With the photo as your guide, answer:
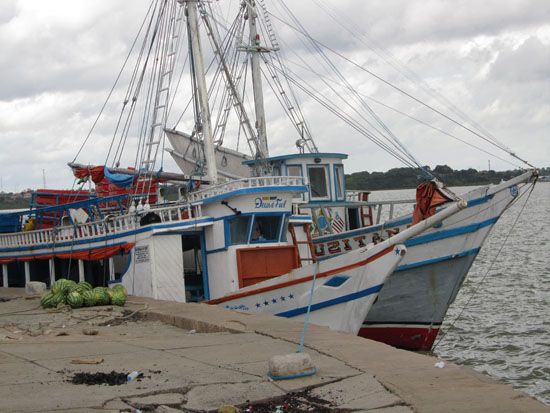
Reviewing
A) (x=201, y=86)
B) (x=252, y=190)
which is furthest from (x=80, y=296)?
(x=201, y=86)

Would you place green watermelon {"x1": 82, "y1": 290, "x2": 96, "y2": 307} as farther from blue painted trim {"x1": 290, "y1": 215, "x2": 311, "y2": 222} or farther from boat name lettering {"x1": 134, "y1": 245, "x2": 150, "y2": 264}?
blue painted trim {"x1": 290, "y1": 215, "x2": 311, "y2": 222}

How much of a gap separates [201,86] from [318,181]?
5.68 meters

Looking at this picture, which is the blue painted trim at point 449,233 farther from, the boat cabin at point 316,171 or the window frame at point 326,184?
the window frame at point 326,184

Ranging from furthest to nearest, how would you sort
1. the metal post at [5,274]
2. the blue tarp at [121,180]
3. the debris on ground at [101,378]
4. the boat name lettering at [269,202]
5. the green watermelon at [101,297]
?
the metal post at [5,274] → the blue tarp at [121,180] → the boat name lettering at [269,202] → the green watermelon at [101,297] → the debris on ground at [101,378]

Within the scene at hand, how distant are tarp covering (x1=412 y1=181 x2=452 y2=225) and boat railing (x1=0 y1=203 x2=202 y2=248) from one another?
5143 millimetres

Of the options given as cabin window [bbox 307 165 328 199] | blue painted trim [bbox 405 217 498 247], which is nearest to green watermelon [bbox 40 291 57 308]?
blue painted trim [bbox 405 217 498 247]

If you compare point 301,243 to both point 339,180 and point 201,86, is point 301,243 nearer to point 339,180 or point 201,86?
point 201,86

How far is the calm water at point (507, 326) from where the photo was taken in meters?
17.5

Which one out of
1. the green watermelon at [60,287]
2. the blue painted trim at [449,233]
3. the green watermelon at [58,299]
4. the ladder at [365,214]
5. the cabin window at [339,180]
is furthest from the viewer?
the ladder at [365,214]

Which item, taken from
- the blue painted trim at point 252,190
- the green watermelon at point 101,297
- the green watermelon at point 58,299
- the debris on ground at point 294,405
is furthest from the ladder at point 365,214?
the debris on ground at point 294,405

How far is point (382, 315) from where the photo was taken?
19766 mm

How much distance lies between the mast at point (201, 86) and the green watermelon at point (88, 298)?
5297 millimetres

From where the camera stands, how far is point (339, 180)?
25.3 m

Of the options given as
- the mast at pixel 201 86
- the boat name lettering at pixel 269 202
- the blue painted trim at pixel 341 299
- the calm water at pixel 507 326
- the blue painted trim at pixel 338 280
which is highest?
the mast at pixel 201 86
